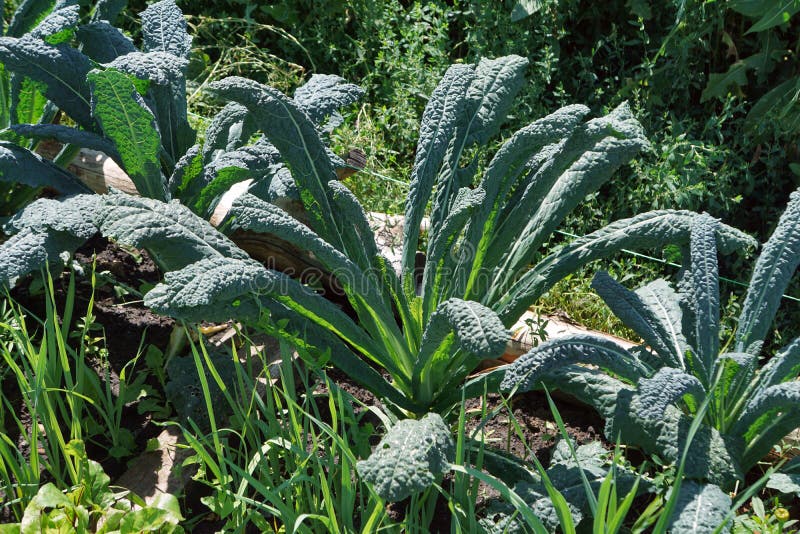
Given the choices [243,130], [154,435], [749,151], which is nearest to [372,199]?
[243,130]

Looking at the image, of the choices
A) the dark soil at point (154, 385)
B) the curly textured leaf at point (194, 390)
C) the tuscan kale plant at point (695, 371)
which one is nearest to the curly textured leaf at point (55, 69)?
the dark soil at point (154, 385)

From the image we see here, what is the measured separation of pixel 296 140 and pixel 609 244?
873 mm

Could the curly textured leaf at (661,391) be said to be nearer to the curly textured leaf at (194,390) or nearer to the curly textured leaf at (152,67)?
the curly textured leaf at (194,390)

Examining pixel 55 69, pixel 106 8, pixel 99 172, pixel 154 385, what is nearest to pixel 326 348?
pixel 154 385

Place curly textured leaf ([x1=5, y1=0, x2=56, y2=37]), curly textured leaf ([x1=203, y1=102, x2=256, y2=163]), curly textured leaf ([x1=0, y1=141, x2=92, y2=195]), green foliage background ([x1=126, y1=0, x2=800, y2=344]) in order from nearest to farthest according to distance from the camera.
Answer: curly textured leaf ([x1=0, y1=141, x2=92, y2=195]) < curly textured leaf ([x1=203, y1=102, x2=256, y2=163]) < curly textured leaf ([x1=5, y1=0, x2=56, y2=37]) < green foliage background ([x1=126, y1=0, x2=800, y2=344])

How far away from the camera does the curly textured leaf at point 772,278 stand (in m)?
2.07

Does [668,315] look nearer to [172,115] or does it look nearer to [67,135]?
[172,115]

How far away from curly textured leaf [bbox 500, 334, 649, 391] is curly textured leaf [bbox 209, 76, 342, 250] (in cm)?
73

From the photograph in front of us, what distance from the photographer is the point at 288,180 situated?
→ 2496 mm

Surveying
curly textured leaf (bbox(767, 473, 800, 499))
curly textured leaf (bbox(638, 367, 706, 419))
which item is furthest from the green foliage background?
curly textured leaf (bbox(638, 367, 706, 419))

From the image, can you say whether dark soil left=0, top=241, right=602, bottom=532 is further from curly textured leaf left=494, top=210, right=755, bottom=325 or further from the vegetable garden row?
curly textured leaf left=494, top=210, right=755, bottom=325

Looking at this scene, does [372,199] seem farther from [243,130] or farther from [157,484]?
[157,484]

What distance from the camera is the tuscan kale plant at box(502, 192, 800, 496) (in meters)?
1.83

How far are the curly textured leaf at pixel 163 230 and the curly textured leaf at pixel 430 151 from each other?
1.56 ft
